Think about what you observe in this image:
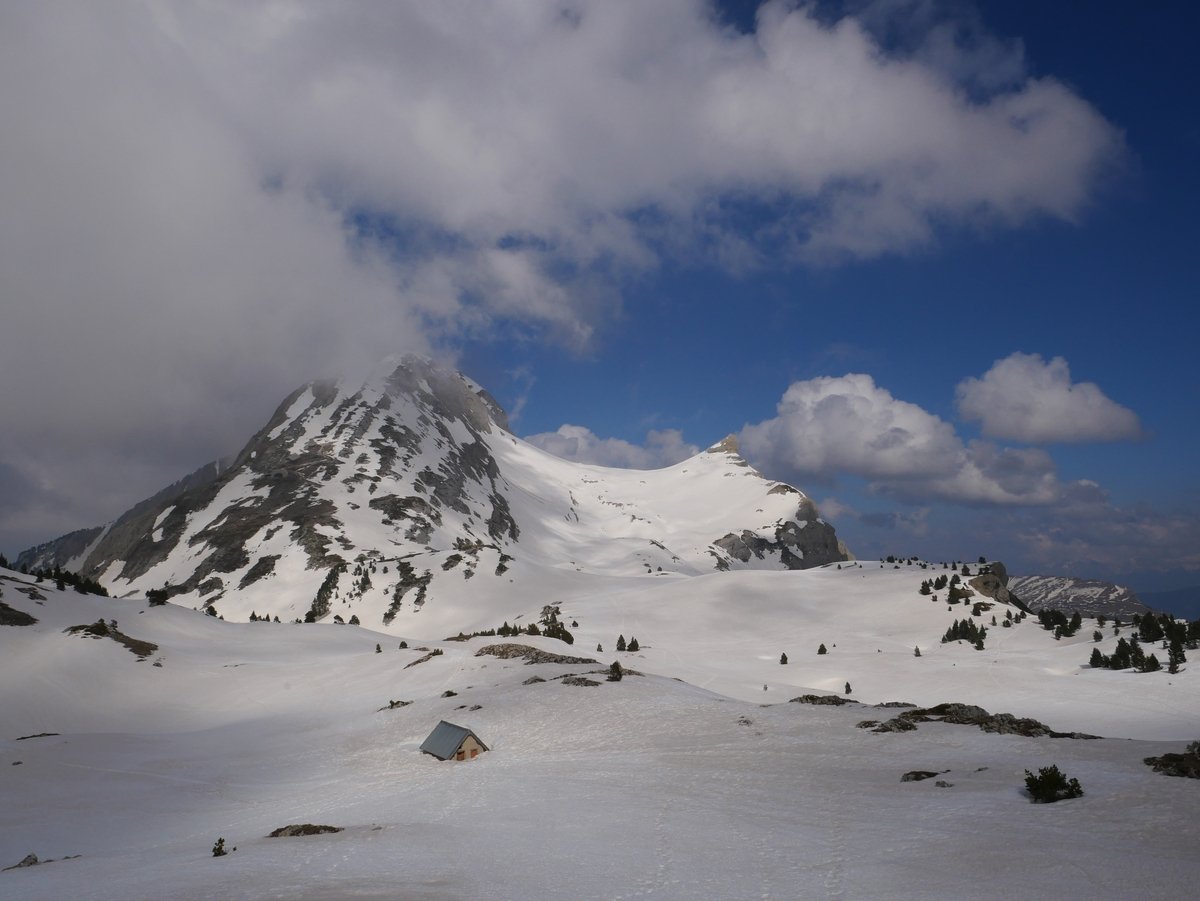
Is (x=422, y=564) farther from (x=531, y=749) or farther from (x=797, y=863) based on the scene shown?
(x=797, y=863)

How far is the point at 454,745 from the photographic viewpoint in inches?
858

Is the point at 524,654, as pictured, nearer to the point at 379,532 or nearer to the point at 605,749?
the point at 605,749

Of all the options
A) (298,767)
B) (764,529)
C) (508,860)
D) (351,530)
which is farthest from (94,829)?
(764,529)

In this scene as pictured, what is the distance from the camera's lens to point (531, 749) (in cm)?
2208

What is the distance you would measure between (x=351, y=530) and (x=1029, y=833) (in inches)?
4144

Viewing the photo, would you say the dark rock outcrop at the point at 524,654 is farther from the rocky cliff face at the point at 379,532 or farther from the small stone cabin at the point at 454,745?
the rocky cliff face at the point at 379,532

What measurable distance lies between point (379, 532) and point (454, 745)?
91.1 m

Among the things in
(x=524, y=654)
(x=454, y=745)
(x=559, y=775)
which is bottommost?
(x=454, y=745)

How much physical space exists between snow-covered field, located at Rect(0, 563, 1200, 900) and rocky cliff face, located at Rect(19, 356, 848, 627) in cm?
3830

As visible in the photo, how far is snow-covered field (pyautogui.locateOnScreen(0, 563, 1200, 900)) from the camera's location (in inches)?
398

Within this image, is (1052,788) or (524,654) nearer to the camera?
(1052,788)

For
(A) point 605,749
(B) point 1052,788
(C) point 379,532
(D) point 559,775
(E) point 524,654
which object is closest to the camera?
(B) point 1052,788

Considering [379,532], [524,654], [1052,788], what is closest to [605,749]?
[1052,788]

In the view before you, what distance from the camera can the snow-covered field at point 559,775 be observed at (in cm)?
1010
